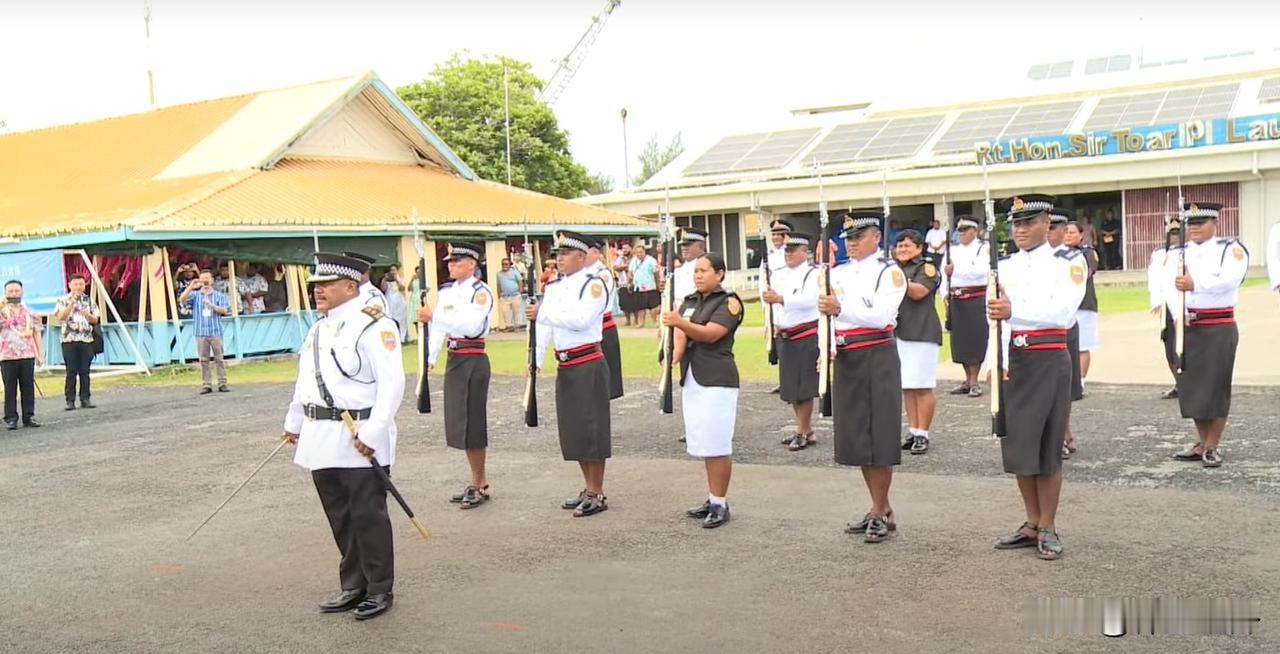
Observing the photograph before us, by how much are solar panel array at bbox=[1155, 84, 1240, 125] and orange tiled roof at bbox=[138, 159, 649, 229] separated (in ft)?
47.9

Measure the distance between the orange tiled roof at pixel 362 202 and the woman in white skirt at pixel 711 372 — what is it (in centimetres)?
1191

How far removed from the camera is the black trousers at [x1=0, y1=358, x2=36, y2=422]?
1357 cm

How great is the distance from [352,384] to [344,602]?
3.78ft

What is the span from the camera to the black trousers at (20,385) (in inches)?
534

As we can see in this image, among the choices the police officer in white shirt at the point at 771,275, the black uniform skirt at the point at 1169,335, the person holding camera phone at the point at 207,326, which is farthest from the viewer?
the person holding camera phone at the point at 207,326

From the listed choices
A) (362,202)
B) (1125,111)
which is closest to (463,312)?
(362,202)

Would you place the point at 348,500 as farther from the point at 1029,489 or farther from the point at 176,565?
the point at 1029,489

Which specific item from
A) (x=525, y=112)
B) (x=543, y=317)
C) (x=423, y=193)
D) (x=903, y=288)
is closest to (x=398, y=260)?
(x=423, y=193)

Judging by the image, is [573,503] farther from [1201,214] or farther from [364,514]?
[1201,214]

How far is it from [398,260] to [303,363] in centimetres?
1781

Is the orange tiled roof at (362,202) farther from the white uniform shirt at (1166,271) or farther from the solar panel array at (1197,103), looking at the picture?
the solar panel array at (1197,103)

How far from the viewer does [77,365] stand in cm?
1490

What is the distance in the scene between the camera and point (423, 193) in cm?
2542

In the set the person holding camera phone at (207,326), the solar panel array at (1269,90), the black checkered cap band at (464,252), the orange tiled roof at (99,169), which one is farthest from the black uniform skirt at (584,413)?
the solar panel array at (1269,90)
